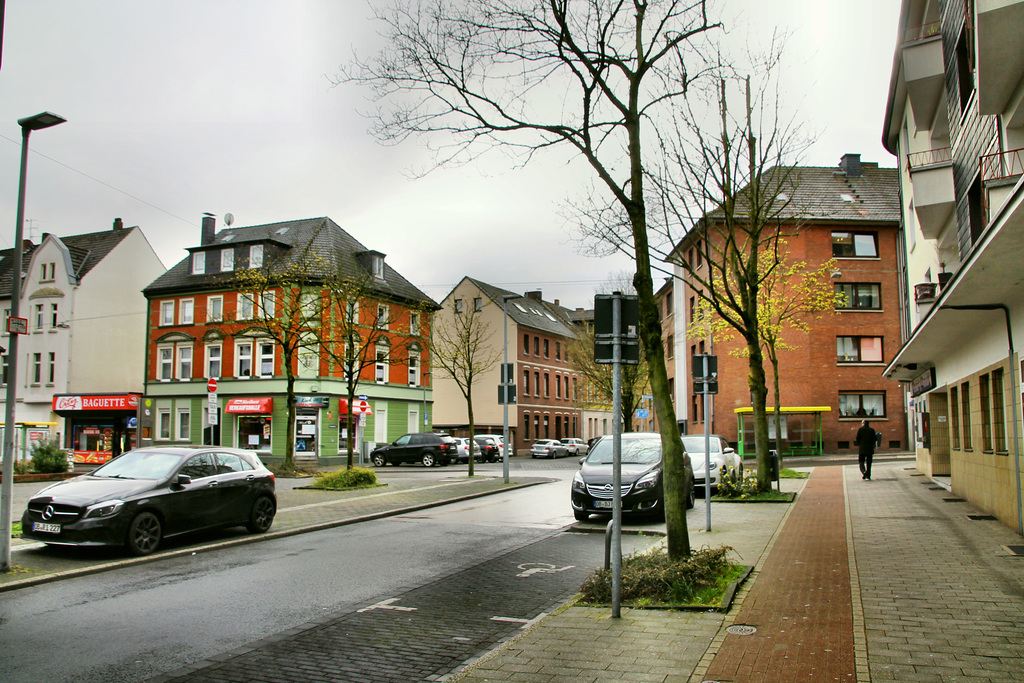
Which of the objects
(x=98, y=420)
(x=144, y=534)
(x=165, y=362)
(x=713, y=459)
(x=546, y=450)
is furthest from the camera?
(x=546, y=450)

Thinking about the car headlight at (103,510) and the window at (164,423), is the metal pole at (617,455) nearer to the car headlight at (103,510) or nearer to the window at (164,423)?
the car headlight at (103,510)

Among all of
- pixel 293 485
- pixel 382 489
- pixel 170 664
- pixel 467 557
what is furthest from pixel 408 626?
pixel 293 485

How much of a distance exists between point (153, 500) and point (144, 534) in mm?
467

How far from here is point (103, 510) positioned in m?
10.5

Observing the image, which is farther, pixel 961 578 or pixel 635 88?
pixel 635 88

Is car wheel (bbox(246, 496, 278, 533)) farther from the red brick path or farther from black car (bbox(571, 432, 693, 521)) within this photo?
the red brick path

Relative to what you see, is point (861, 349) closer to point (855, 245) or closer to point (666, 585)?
point (855, 245)

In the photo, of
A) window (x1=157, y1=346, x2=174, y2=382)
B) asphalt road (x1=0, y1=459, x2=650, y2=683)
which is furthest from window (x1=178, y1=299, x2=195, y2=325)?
asphalt road (x1=0, y1=459, x2=650, y2=683)

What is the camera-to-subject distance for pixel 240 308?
44.2m

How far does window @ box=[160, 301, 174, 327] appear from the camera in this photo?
4738 cm

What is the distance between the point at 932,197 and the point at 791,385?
27.0 m

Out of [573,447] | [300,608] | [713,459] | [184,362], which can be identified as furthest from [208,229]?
[300,608]

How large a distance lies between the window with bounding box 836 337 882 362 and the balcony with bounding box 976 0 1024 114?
33.5 m

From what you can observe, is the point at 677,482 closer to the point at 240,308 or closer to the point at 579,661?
the point at 579,661
